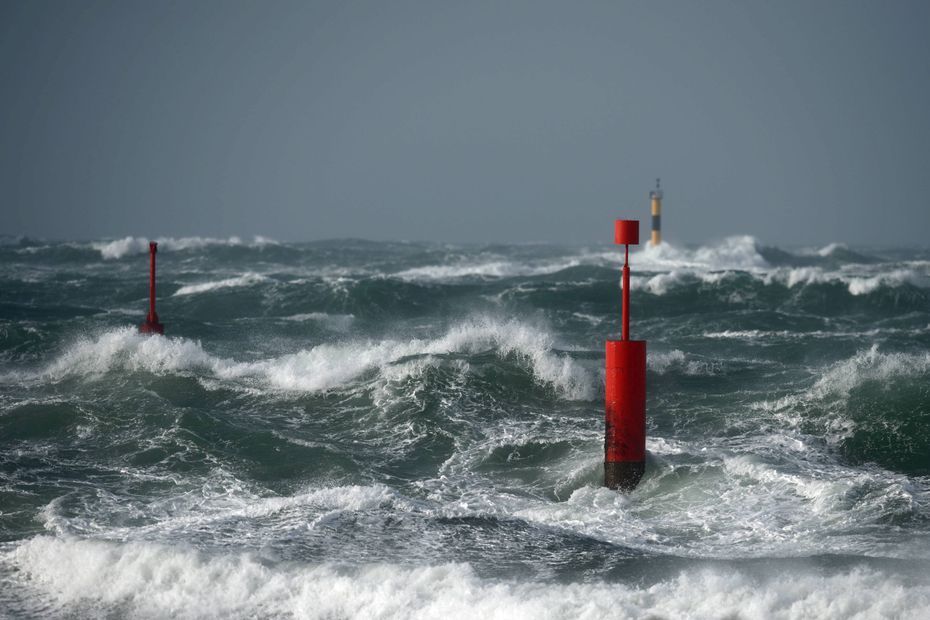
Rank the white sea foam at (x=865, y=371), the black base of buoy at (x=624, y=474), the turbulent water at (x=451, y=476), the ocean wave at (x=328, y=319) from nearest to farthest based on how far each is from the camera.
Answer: the turbulent water at (x=451, y=476) < the black base of buoy at (x=624, y=474) < the white sea foam at (x=865, y=371) < the ocean wave at (x=328, y=319)

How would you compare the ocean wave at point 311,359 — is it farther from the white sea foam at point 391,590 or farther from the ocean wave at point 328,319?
the white sea foam at point 391,590

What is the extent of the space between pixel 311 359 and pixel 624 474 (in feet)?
18.2

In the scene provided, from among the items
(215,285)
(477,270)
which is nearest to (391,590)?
(215,285)

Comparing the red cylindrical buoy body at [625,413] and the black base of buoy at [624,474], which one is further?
the black base of buoy at [624,474]

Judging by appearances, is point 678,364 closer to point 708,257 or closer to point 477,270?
point 477,270

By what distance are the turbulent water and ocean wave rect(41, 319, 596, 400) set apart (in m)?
0.04

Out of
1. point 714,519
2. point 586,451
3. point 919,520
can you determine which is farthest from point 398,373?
point 919,520

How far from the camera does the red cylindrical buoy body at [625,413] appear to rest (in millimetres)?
8820

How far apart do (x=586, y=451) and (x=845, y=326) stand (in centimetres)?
1100

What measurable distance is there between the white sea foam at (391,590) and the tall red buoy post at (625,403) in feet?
5.95

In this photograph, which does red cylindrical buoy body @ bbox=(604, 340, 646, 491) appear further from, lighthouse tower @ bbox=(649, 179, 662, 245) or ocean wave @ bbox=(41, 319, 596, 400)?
lighthouse tower @ bbox=(649, 179, 662, 245)

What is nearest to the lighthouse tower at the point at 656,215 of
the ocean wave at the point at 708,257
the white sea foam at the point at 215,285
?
the ocean wave at the point at 708,257

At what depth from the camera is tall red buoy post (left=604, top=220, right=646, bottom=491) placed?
882cm

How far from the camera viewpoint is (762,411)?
11.6m
